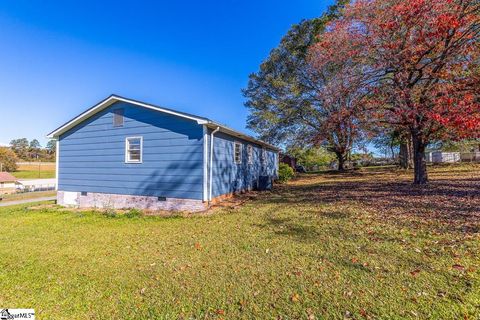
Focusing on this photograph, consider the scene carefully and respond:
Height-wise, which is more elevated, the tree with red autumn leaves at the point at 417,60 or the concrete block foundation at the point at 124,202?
the tree with red autumn leaves at the point at 417,60

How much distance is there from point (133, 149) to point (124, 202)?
2171 millimetres

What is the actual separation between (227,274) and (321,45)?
38.6 feet

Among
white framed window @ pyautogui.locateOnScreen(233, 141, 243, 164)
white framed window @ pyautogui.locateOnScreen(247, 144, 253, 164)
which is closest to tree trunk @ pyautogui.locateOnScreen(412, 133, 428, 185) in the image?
white framed window @ pyautogui.locateOnScreen(247, 144, 253, 164)

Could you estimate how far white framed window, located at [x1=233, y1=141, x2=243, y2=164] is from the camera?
11.0 m

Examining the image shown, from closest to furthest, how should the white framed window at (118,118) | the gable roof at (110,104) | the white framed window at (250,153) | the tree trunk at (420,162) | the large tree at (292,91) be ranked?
1. the gable roof at (110,104)
2. the white framed window at (118,118)
3. the tree trunk at (420,162)
4. the white framed window at (250,153)
5. the large tree at (292,91)

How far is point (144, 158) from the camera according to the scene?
9023 mm

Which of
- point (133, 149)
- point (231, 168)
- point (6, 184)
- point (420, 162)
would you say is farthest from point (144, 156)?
point (6, 184)

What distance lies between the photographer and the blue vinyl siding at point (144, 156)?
8.25 metres

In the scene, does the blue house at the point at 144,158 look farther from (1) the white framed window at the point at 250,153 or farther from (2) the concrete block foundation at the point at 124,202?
(1) the white framed window at the point at 250,153

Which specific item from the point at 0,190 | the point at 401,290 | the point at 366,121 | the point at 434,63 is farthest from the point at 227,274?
the point at 0,190

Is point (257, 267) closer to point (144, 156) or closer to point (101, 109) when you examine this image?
point (144, 156)

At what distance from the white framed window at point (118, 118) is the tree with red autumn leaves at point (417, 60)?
9.32m

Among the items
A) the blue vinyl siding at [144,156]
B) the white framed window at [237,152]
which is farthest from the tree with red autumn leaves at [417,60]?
the blue vinyl siding at [144,156]

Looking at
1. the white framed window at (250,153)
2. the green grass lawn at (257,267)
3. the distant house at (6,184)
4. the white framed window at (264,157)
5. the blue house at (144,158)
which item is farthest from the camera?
the distant house at (6,184)
